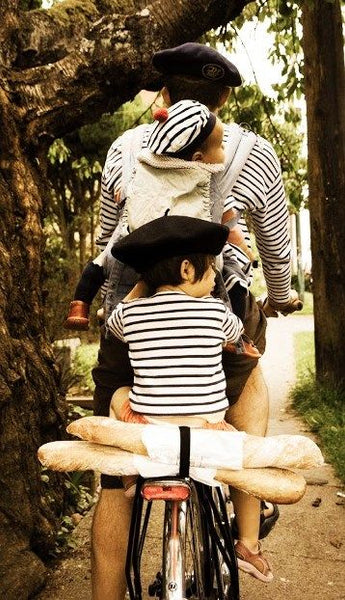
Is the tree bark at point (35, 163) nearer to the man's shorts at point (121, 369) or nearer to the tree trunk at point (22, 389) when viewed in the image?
the tree trunk at point (22, 389)

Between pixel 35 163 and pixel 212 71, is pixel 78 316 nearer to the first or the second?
pixel 212 71

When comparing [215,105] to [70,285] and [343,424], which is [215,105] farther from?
[70,285]

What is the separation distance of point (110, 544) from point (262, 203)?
1329 millimetres

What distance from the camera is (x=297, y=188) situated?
32.0 feet

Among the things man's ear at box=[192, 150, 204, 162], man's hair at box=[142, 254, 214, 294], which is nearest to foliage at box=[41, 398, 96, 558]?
man's hair at box=[142, 254, 214, 294]

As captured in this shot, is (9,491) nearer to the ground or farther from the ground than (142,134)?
nearer to the ground

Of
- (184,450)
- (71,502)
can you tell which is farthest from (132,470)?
(71,502)

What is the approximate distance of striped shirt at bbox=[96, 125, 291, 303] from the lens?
2.98 metres

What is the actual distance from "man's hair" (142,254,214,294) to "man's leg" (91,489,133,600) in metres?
0.78

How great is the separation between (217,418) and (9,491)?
1.51 meters

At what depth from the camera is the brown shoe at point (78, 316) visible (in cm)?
307

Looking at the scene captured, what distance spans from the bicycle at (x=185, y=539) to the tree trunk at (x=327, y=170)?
18.4 feet

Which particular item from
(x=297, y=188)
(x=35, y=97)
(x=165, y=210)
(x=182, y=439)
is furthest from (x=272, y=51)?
(x=182, y=439)

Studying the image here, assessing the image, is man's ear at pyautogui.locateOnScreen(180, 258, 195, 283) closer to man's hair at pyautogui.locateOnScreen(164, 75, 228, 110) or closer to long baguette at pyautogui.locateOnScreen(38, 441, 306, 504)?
long baguette at pyautogui.locateOnScreen(38, 441, 306, 504)
